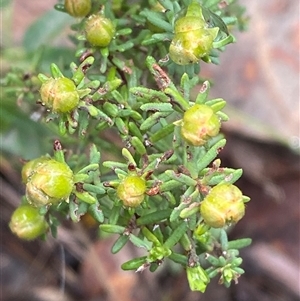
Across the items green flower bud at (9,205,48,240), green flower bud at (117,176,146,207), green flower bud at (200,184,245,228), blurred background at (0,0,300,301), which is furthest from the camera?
blurred background at (0,0,300,301)

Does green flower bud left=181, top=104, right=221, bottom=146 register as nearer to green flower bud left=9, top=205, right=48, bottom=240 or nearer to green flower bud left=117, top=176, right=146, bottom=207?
green flower bud left=117, top=176, right=146, bottom=207

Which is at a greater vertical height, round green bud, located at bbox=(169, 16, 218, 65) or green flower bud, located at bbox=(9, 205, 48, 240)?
round green bud, located at bbox=(169, 16, 218, 65)

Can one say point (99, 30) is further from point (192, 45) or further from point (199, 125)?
point (199, 125)

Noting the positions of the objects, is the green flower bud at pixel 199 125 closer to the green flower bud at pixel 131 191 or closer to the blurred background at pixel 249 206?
the green flower bud at pixel 131 191

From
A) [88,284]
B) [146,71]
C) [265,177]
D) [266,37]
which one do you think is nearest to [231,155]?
[265,177]

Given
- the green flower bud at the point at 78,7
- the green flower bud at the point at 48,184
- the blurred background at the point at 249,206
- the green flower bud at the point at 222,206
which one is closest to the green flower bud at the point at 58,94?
the green flower bud at the point at 48,184

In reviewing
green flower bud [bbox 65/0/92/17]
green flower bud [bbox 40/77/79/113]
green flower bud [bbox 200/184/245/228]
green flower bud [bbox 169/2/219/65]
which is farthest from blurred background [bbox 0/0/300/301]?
green flower bud [bbox 200/184/245/228]
